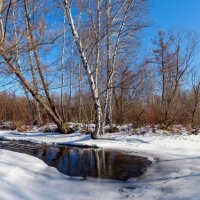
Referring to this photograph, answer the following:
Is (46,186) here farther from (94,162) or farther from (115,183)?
(94,162)

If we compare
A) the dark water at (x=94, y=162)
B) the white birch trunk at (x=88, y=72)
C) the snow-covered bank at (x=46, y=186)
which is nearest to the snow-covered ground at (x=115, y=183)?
Result: the snow-covered bank at (x=46, y=186)

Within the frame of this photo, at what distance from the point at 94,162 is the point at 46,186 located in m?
3.67

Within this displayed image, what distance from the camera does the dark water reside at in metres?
8.26

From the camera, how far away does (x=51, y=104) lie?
1806 cm

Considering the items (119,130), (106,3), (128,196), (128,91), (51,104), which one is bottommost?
(128,196)

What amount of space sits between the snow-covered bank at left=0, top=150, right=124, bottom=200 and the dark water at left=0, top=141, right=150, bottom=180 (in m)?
0.74

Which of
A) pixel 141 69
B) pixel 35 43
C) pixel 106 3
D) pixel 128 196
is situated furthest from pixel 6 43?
pixel 141 69

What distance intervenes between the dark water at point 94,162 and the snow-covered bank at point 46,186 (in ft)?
2.42

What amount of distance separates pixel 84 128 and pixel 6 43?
36.3 ft

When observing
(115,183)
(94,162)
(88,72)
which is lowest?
(115,183)

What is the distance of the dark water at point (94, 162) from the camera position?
27.1 feet

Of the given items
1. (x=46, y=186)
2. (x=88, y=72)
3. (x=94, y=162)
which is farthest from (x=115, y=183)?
(x=88, y=72)

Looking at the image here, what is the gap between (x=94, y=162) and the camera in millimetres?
9992

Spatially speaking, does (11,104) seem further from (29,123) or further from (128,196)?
(128,196)
